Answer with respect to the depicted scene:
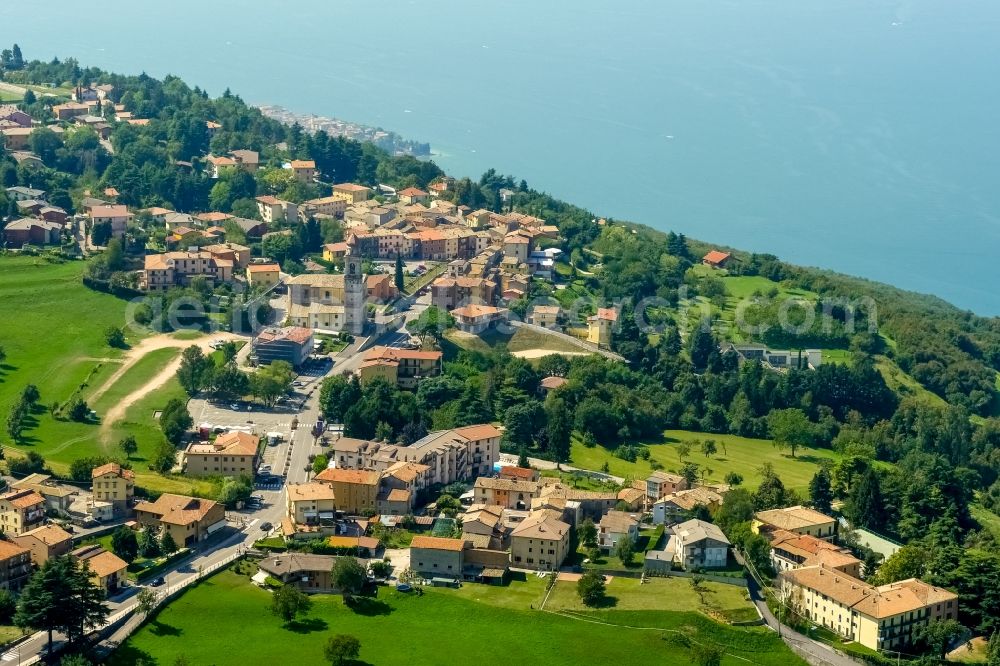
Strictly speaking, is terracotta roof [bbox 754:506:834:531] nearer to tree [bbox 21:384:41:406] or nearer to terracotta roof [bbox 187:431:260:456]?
terracotta roof [bbox 187:431:260:456]

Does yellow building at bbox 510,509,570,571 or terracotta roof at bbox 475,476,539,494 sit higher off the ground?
terracotta roof at bbox 475,476,539,494

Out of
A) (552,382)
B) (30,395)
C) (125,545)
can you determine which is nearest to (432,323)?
(552,382)

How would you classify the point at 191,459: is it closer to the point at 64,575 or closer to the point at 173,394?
the point at 173,394

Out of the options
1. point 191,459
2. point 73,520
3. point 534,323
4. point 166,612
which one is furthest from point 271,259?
point 166,612

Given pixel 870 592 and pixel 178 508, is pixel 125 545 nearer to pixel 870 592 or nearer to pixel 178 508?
pixel 178 508

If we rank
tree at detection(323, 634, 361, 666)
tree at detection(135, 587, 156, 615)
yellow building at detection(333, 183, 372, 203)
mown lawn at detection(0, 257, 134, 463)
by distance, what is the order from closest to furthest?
1. tree at detection(323, 634, 361, 666)
2. tree at detection(135, 587, 156, 615)
3. mown lawn at detection(0, 257, 134, 463)
4. yellow building at detection(333, 183, 372, 203)

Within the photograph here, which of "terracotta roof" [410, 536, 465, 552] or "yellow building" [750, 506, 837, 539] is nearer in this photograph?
"terracotta roof" [410, 536, 465, 552]

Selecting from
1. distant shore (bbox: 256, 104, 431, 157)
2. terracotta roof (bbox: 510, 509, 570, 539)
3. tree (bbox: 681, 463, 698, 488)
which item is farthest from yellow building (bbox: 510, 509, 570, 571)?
distant shore (bbox: 256, 104, 431, 157)
